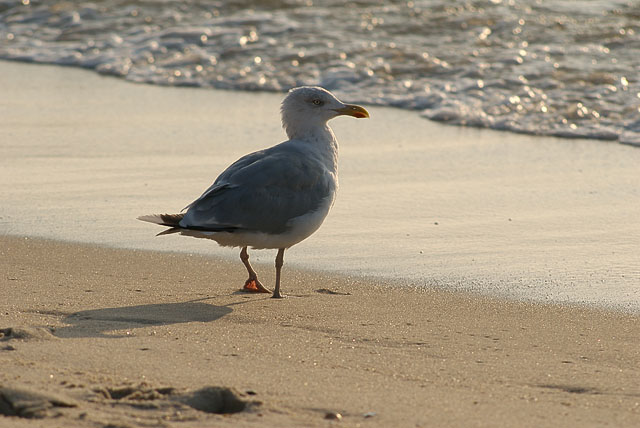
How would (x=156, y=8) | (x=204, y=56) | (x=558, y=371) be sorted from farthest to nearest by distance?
(x=156, y=8) → (x=204, y=56) → (x=558, y=371)

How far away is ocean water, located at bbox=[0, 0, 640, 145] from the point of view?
33.2ft

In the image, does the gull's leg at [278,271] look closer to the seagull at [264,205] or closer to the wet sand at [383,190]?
the seagull at [264,205]

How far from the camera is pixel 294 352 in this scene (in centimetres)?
434

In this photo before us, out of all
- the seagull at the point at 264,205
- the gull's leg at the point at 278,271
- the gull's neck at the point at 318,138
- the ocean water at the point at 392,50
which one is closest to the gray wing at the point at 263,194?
the seagull at the point at 264,205

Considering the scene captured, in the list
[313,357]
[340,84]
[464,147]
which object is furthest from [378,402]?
[340,84]

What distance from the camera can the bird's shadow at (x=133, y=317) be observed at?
4.52 metres

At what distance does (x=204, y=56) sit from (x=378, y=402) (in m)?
9.33

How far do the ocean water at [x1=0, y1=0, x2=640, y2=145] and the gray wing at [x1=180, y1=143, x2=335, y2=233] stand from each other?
4.21 meters

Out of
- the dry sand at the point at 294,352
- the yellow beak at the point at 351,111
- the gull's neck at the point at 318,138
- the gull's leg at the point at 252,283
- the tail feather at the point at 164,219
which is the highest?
the yellow beak at the point at 351,111

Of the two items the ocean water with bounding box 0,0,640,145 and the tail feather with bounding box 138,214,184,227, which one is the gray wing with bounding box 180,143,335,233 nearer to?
the tail feather with bounding box 138,214,184,227

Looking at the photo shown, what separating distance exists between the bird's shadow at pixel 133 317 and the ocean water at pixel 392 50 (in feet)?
→ 16.7

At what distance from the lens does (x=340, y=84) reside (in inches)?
441

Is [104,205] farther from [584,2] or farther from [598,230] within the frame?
[584,2]

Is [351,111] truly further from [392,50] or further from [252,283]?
[392,50]
